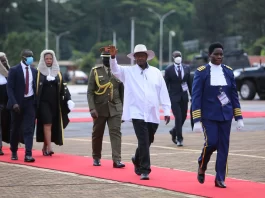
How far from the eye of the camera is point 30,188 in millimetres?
11211

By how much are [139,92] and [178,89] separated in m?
5.15

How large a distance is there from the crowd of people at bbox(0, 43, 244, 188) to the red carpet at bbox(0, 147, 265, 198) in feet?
0.61

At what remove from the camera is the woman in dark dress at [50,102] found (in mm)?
15156

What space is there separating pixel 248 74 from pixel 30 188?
2522 centimetres

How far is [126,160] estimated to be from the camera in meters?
14.8

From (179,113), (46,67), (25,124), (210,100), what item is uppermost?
(46,67)

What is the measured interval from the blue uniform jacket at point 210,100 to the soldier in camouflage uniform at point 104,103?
2559 mm

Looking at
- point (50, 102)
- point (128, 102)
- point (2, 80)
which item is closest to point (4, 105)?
point (2, 80)

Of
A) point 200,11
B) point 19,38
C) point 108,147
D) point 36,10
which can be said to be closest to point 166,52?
point 200,11

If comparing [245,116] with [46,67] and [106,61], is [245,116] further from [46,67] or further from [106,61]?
[106,61]

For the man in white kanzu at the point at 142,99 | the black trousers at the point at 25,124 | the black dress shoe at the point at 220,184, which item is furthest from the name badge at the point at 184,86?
the black dress shoe at the point at 220,184

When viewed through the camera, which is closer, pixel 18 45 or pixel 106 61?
pixel 106 61

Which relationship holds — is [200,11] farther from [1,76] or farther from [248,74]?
[1,76]

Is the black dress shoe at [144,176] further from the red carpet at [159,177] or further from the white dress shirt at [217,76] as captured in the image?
the white dress shirt at [217,76]
